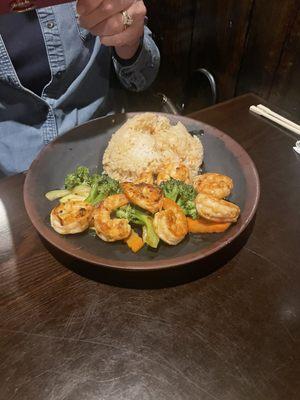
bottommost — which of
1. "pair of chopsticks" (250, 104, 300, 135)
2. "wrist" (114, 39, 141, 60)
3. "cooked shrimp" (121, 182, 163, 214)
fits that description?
"pair of chopsticks" (250, 104, 300, 135)

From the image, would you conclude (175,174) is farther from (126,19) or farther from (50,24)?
(50,24)

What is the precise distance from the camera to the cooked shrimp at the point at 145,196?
1.14 meters

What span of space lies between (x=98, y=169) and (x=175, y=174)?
35 centimetres

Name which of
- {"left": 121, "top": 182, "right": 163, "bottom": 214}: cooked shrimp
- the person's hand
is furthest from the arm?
{"left": 121, "top": 182, "right": 163, "bottom": 214}: cooked shrimp

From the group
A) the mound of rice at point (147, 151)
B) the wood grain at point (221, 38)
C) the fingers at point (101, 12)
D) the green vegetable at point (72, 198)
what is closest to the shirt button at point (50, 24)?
the fingers at point (101, 12)

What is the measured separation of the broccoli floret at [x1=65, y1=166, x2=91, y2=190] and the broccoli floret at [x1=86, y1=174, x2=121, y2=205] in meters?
0.05

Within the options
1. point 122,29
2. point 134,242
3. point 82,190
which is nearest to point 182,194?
point 134,242

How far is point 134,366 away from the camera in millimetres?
937

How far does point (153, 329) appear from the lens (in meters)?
1.01

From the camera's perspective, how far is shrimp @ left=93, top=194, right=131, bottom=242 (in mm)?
1098

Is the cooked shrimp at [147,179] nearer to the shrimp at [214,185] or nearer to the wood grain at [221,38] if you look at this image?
the shrimp at [214,185]

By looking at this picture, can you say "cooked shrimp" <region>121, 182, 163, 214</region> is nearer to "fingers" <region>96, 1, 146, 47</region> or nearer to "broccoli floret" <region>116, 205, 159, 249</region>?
"broccoli floret" <region>116, 205, 159, 249</region>

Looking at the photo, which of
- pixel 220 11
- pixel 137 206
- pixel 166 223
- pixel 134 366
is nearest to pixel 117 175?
pixel 137 206

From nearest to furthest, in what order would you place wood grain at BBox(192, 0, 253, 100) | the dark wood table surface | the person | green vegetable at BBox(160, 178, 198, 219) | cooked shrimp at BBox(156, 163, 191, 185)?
the dark wood table surface < green vegetable at BBox(160, 178, 198, 219) < cooked shrimp at BBox(156, 163, 191, 185) < the person < wood grain at BBox(192, 0, 253, 100)
